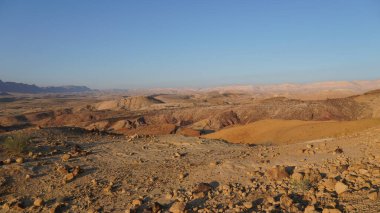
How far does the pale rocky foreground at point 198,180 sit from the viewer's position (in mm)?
5297

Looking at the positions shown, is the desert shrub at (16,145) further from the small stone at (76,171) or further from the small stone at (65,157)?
the small stone at (76,171)

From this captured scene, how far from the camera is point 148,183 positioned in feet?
22.1

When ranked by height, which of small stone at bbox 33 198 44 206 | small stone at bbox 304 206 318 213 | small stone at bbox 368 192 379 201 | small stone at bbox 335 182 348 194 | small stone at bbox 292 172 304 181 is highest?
small stone at bbox 368 192 379 201

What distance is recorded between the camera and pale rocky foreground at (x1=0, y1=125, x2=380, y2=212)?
5.30 m

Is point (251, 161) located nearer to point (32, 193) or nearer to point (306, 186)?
point (306, 186)

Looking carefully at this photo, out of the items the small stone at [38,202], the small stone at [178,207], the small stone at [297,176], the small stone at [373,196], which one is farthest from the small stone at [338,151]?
the small stone at [38,202]

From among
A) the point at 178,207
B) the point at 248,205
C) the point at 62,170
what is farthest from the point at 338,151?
the point at 62,170

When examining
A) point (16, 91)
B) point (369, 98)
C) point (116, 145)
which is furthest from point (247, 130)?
point (16, 91)

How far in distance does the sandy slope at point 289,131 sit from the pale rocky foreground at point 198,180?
8.41 metres

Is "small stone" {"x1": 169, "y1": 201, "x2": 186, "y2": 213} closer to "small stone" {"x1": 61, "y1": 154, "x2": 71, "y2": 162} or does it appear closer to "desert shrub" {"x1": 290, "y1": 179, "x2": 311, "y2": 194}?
"desert shrub" {"x1": 290, "y1": 179, "x2": 311, "y2": 194}

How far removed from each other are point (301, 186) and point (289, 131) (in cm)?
1334

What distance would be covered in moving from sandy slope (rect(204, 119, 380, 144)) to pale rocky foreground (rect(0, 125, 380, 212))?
27.6 feet

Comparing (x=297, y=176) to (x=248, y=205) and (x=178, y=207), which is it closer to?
(x=248, y=205)

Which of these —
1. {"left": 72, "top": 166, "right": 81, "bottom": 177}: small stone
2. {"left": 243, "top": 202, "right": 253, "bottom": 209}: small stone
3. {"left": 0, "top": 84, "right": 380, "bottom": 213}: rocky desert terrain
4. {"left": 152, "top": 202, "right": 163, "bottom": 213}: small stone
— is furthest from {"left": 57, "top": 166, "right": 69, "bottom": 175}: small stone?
{"left": 243, "top": 202, "right": 253, "bottom": 209}: small stone
